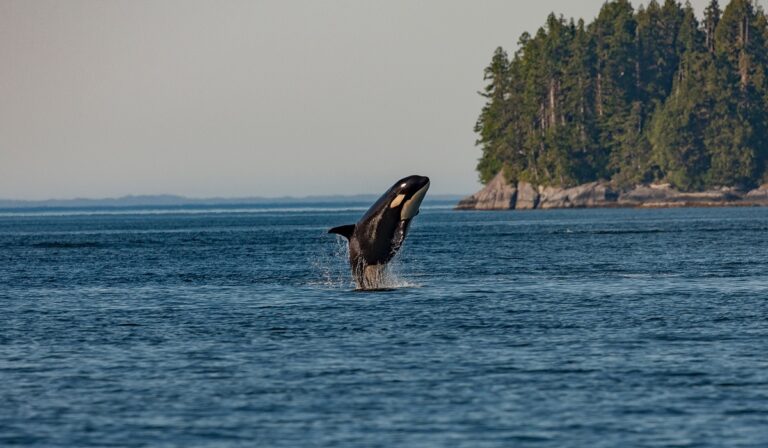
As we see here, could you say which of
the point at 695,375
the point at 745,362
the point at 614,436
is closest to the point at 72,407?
the point at 614,436

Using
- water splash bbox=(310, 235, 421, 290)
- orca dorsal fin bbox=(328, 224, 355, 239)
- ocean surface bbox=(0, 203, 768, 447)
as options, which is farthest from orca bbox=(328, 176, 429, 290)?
water splash bbox=(310, 235, 421, 290)

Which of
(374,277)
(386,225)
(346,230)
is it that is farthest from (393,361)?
(374,277)

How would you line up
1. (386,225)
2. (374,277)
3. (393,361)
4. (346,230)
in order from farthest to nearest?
1. (374,277)
2. (346,230)
3. (386,225)
4. (393,361)

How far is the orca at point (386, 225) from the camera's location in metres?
40.9

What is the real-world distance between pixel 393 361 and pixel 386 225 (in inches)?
531

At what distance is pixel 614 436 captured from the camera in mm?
21000

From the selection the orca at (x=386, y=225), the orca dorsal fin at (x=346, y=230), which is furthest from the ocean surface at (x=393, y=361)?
the orca dorsal fin at (x=346, y=230)

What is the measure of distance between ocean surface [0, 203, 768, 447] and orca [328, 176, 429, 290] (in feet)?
4.75

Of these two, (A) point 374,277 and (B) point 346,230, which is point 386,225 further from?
(A) point 374,277

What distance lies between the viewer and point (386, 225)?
41656 mm

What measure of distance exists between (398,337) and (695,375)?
846 cm

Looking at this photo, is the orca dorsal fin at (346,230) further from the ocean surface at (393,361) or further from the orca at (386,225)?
the ocean surface at (393,361)

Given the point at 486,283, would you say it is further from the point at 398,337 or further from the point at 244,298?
the point at 398,337

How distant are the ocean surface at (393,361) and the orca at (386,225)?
145 centimetres
